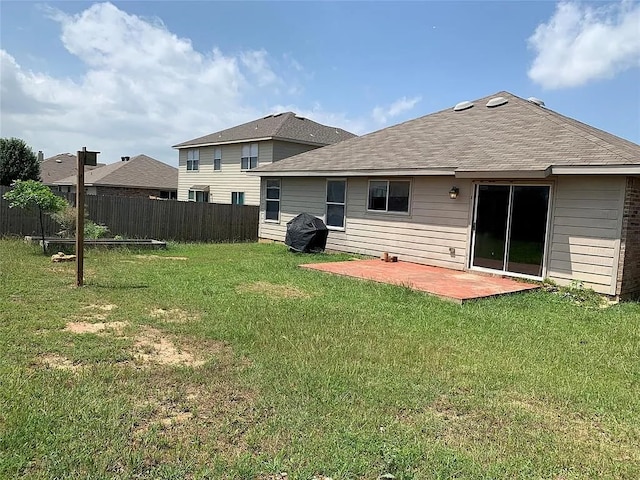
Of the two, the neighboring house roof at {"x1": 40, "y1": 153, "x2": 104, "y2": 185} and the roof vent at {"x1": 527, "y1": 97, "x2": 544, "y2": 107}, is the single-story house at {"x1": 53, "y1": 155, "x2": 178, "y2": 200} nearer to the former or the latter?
the neighboring house roof at {"x1": 40, "y1": 153, "x2": 104, "y2": 185}

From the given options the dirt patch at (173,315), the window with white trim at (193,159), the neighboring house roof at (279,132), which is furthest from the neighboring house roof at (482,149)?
the window with white trim at (193,159)

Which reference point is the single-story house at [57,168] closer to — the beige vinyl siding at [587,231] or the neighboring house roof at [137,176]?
the neighboring house roof at [137,176]

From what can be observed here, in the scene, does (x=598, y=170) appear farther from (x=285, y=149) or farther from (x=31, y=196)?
(x=285, y=149)

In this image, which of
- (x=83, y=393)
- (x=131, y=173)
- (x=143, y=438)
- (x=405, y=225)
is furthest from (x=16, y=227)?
(x=131, y=173)

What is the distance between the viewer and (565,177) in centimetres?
852

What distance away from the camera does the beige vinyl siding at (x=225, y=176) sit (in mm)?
23219

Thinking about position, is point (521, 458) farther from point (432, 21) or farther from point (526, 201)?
point (432, 21)

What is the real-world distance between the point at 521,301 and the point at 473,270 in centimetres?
247

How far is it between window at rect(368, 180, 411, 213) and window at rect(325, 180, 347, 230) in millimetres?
1000

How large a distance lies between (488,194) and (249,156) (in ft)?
53.1

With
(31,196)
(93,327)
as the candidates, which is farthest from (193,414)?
(31,196)

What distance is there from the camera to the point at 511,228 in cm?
935

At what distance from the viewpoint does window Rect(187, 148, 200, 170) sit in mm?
27031

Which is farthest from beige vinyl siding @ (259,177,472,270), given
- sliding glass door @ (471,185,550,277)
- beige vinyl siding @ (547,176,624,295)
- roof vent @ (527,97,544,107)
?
roof vent @ (527,97,544,107)
